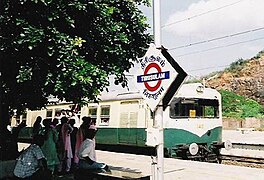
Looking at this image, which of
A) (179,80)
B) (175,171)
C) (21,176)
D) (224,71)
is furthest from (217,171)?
(224,71)

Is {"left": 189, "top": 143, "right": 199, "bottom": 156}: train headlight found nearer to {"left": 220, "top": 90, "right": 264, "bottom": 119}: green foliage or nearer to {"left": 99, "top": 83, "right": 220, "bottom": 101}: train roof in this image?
{"left": 99, "top": 83, "right": 220, "bottom": 101}: train roof

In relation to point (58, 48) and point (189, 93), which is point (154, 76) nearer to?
point (58, 48)

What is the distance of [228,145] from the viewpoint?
14.6 metres

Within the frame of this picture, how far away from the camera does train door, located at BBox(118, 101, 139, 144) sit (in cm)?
1487

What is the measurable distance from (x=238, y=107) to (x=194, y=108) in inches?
1097

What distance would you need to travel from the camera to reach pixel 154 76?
16.7 feet

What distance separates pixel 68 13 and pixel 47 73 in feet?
3.52

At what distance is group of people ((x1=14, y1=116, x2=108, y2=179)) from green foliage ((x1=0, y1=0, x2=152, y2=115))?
3.13ft

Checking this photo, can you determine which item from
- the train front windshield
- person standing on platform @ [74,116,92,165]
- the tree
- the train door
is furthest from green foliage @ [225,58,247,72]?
the tree

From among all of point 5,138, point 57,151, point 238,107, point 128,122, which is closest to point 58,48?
point 5,138

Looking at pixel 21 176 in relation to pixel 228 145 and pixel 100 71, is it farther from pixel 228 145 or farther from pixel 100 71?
pixel 228 145

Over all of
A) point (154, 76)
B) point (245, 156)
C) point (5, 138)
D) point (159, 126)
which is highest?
point (154, 76)

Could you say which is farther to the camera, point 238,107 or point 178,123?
point 238,107

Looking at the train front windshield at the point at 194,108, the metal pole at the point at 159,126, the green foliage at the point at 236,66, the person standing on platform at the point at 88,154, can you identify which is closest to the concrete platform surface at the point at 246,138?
the train front windshield at the point at 194,108
